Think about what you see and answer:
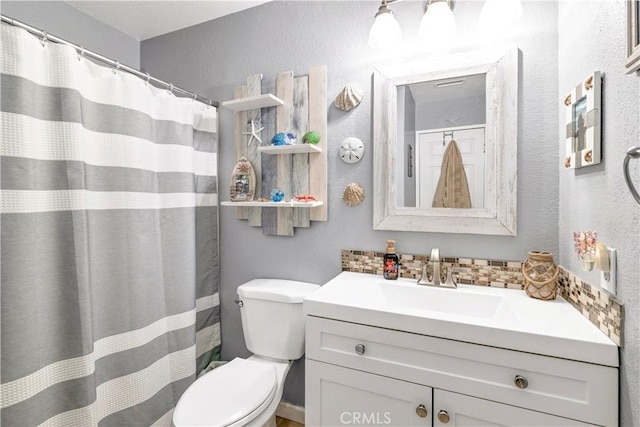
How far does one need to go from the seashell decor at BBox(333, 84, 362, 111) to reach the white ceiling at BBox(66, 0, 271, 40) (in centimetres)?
83

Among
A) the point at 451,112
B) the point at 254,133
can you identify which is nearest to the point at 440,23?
the point at 451,112

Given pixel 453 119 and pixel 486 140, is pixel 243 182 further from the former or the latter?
pixel 486 140

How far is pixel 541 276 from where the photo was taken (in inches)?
48.4

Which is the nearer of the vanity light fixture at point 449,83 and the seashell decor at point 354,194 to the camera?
the vanity light fixture at point 449,83

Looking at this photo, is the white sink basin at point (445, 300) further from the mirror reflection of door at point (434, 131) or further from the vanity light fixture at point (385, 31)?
the vanity light fixture at point (385, 31)

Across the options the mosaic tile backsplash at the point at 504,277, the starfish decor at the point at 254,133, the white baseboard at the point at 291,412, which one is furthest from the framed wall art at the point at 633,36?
the white baseboard at the point at 291,412

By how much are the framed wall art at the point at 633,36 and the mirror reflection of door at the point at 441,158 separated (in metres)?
0.66

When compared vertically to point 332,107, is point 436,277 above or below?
below

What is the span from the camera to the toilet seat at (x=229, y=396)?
1.17 m

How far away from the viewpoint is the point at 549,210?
1.32 metres

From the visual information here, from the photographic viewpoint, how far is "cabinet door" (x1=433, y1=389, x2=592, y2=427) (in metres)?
0.92

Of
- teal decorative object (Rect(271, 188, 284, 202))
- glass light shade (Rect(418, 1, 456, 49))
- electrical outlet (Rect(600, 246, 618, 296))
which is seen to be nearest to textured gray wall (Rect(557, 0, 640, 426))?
electrical outlet (Rect(600, 246, 618, 296))

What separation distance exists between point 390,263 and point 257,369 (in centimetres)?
82

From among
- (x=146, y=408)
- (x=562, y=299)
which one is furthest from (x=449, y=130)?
(x=146, y=408)
